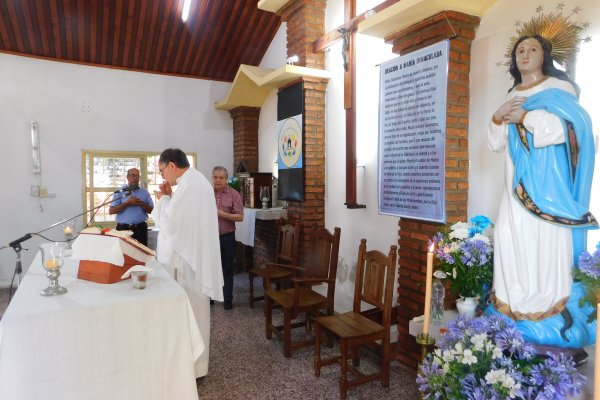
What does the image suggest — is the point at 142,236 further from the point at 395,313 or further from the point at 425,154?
the point at 425,154

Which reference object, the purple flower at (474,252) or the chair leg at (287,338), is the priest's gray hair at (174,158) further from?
the purple flower at (474,252)

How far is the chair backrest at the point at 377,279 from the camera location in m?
2.87

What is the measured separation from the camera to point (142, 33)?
582 cm

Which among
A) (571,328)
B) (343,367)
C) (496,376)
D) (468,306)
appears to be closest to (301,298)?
(343,367)

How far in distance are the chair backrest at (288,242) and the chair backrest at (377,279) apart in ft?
4.13

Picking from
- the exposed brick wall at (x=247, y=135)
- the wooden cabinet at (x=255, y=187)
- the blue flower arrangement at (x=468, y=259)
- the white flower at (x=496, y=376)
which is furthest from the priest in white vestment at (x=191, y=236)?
the exposed brick wall at (x=247, y=135)

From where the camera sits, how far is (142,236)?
5410 mm

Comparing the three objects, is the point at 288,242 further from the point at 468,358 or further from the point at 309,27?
the point at 468,358

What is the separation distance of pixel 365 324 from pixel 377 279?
340 mm

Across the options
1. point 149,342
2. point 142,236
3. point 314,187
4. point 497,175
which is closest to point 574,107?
point 497,175

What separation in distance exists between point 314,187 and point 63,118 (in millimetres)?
3920

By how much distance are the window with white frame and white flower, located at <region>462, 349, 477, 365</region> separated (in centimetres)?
563

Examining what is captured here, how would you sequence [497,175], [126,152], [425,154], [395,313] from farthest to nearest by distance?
[126,152], [395,313], [425,154], [497,175]

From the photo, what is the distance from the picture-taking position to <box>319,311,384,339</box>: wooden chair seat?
2.82 meters
